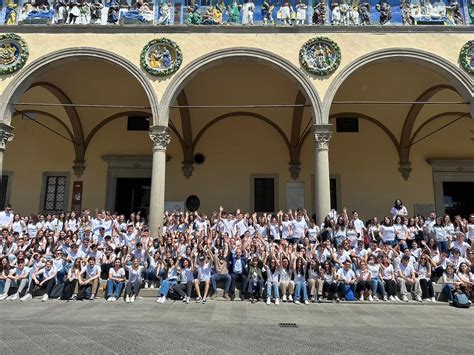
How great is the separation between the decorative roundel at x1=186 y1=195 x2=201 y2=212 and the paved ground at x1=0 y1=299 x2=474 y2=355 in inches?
309

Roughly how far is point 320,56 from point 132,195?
30.6ft

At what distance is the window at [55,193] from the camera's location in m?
15.8

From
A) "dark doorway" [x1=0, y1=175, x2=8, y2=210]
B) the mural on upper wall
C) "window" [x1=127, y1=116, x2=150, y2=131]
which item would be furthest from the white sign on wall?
"dark doorway" [x1=0, y1=175, x2=8, y2=210]

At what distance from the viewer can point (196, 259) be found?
8.58 metres

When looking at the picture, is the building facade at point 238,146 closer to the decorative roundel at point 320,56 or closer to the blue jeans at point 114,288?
the decorative roundel at point 320,56

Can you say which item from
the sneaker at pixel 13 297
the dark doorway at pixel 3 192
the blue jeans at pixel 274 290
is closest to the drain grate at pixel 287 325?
the blue jeans at pixel 274 290

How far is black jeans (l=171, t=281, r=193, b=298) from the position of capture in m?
8.22

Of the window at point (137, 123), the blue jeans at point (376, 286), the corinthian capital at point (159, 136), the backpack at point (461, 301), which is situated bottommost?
the backpack at point (461, 301)

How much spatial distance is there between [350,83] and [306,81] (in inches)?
121

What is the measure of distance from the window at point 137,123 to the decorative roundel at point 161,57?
486 centimetres

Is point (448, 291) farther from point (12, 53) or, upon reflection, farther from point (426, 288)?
point (12, 53)

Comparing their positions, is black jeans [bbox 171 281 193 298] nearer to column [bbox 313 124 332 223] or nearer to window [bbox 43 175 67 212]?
column [bbox 313 124 332 223]

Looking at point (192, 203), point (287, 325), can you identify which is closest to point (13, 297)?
point (287, 325)

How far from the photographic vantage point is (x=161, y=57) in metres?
11.7
